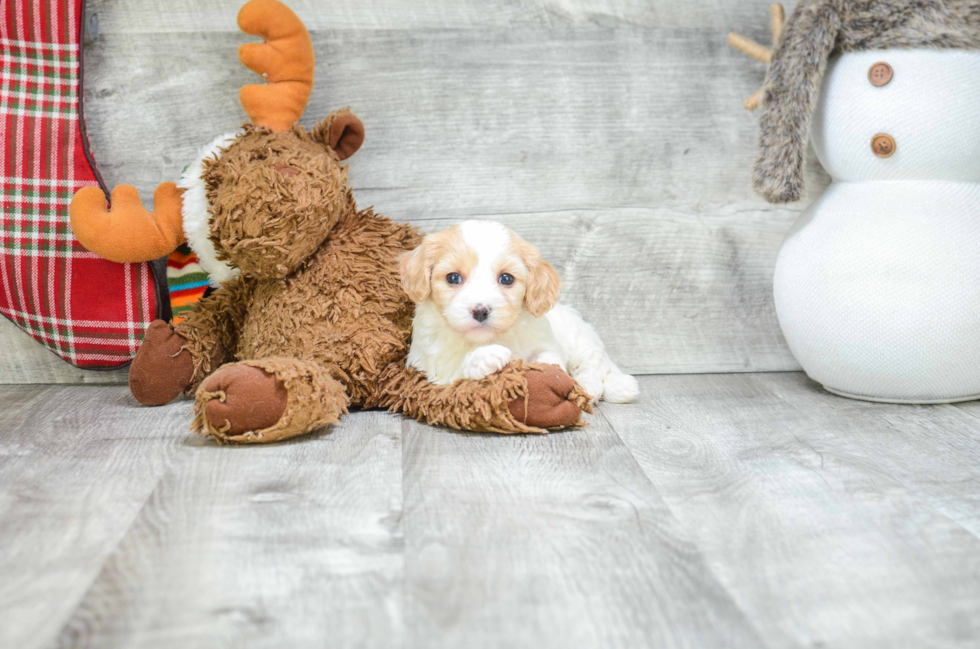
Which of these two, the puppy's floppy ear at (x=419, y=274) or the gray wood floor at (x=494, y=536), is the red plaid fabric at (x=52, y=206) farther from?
the puppy's floppy ear at (x=419, y=274)

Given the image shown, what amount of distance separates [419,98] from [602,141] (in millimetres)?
397

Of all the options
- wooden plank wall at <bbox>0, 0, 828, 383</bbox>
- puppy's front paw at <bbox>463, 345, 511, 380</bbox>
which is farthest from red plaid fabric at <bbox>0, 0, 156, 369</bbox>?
puppy's front paw at <bbox>463, 345, 511, 380</bbox>

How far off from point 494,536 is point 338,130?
0.86 m

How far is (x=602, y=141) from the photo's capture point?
5.69ft

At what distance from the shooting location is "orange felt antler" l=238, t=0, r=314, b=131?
1421mm

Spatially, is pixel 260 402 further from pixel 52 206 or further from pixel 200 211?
pixel 52 206

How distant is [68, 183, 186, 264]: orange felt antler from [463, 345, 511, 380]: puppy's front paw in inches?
24.2

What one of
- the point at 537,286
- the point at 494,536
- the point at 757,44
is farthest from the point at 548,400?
the point at 757,44

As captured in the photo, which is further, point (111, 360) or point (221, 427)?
point (111, 360)

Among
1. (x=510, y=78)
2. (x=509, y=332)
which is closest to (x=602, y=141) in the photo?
(x=510, y=78)

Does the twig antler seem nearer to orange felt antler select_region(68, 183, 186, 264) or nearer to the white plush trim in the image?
the white plush trim

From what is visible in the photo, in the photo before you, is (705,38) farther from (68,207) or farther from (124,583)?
(124,583)

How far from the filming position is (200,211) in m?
1.41

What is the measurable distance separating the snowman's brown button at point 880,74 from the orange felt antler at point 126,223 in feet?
4.08
